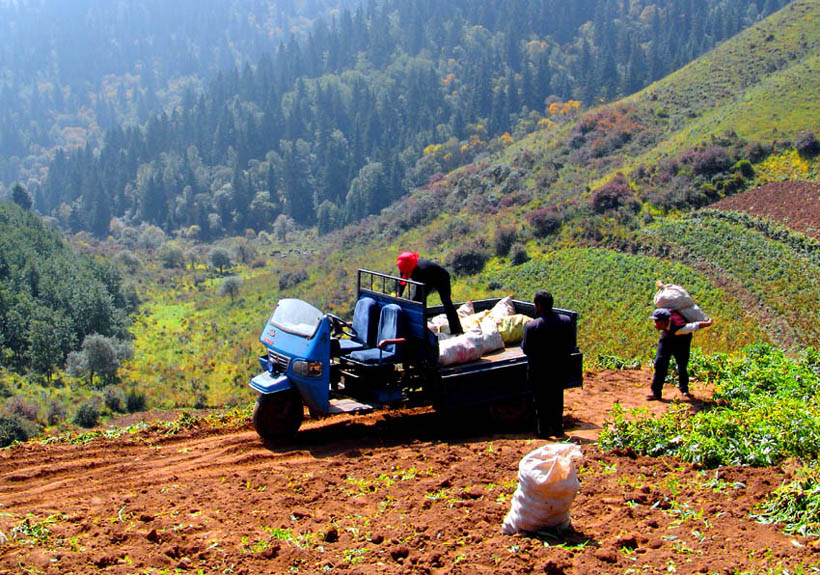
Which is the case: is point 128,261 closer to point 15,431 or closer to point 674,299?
point 15,431

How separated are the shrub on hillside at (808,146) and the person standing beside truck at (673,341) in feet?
125

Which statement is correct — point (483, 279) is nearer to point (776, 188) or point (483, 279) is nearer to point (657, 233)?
point (657, 233)

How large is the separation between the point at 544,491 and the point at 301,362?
162 inches

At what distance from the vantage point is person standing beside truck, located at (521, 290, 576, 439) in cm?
941

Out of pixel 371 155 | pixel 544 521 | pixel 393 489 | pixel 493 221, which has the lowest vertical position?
pixel 371 155

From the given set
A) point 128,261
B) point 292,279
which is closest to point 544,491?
point 292,279

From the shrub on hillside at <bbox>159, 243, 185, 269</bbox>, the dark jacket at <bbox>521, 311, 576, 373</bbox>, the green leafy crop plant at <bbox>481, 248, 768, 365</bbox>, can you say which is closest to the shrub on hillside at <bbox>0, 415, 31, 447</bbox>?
the dark jacket at <bbox>521, 311, 576, 373</bbox>

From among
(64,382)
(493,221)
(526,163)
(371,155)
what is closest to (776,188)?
(493,221)

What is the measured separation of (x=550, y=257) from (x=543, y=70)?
114 m

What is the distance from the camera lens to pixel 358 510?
732 cm

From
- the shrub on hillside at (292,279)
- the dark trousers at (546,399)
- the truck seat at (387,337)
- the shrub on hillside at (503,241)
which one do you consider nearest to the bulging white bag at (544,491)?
the dark trousers at (546,399)

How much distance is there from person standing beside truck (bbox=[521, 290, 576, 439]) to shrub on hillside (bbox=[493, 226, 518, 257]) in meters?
37.5

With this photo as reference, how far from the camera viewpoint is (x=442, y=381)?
980 cm

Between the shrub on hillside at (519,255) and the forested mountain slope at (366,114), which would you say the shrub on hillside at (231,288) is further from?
the forested mountain slope at (366,114)
